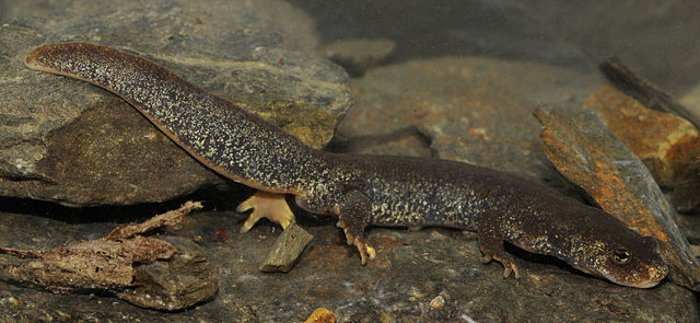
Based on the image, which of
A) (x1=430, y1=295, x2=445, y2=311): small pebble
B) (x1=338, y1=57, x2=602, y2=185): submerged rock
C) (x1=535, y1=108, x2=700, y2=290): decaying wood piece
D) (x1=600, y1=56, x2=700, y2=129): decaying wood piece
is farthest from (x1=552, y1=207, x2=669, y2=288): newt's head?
(x1=600, y1=56, x2=700, y2=129): decaying wood piece

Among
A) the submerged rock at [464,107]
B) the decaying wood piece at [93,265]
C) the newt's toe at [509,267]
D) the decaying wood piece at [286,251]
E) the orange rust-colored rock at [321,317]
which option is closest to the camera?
the decaying wood piece at [93,265]

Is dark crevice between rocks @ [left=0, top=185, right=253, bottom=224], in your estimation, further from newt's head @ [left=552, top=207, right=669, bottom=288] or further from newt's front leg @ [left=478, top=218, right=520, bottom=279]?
newt's head @ [left=552, top=207, right=669, bottom=288]

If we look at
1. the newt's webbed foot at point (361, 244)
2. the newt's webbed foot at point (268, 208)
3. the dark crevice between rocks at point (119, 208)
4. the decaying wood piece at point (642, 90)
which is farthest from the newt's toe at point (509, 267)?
the decaying wood piece at point (642, 90)

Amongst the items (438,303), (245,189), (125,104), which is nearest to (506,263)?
(438,303)

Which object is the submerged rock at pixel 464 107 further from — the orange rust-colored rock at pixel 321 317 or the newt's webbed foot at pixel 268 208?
the orange rust-colored rock at pixel 321 317

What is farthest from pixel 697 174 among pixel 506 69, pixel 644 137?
pixel 506 69

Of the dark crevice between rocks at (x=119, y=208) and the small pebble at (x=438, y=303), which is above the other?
the dark crevice between rocks at (x=119, y=208)

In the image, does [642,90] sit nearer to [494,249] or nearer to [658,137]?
[658,137]
